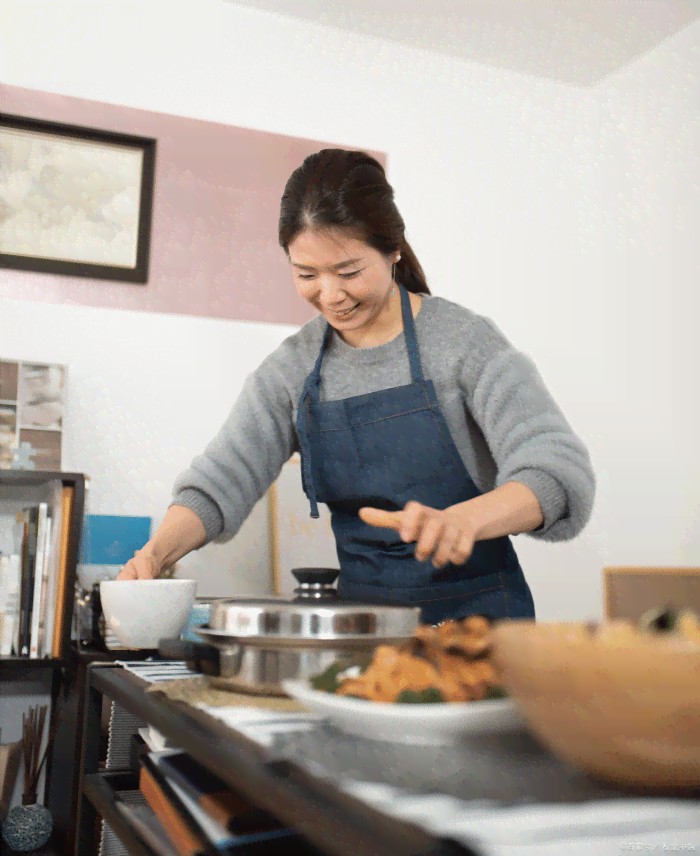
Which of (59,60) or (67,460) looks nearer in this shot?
(67,460)

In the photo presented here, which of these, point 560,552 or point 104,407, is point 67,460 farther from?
point 560,552

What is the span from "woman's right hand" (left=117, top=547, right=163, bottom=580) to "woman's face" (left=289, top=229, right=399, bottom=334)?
573mm

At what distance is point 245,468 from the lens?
1.58 meters

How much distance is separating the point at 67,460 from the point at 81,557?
34 centimetres

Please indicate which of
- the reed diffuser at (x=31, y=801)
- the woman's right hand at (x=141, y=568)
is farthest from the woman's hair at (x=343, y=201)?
the reed diffuser at (x=31, y=801)

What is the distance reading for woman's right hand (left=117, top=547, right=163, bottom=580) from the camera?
1.27 metres

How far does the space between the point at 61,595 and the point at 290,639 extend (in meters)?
1.22

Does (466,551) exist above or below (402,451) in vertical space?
below

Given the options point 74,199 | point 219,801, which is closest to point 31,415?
point 74,199

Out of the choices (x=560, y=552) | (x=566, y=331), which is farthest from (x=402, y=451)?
(x=566, y=331)

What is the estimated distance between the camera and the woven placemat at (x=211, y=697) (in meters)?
0.68

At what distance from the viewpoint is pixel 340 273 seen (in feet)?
4.83

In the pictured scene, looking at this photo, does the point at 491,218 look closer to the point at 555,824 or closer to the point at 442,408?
the point at 442,408

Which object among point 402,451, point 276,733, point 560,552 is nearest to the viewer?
point 276,733
